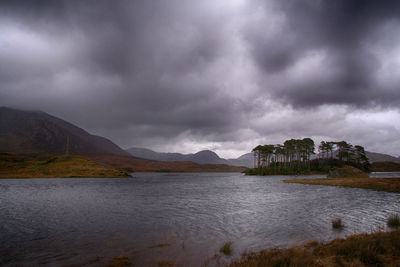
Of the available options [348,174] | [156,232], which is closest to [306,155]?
[348,174]

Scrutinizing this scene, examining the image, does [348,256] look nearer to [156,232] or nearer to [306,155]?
[156,232]

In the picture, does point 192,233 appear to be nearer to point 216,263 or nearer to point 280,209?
point 216,263

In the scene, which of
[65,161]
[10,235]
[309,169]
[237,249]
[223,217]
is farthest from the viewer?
[309,169]

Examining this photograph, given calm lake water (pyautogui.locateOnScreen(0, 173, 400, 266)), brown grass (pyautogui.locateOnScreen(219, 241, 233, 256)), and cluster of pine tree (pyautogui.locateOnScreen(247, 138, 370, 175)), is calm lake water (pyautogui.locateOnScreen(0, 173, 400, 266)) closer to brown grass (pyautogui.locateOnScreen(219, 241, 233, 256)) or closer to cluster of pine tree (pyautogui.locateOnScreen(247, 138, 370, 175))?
brown grass (pyautogui.locateOnScreen(219, 241, 233, 256))

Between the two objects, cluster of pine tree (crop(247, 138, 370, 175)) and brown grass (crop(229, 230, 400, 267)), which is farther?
cluster of pine tree (crop(247, 138, 370, 175))

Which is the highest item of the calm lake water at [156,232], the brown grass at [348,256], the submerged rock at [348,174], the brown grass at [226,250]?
the submerged rock at [348,174]

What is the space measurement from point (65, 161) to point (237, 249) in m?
136

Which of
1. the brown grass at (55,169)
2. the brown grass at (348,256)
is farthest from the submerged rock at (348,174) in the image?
the brown grass at (55,169)

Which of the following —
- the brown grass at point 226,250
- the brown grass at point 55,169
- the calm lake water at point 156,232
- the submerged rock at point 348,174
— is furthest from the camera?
the brown grass at point 55,169

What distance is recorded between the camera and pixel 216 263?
1109cm

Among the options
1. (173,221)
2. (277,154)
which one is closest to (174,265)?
(173,221)

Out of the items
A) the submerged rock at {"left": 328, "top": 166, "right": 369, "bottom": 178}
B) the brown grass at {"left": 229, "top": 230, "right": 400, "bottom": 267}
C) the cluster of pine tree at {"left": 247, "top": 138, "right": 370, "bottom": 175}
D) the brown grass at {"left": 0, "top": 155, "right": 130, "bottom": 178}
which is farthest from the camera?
the cluster of pine tree at {"left": 247, "top": 138, "right": 370, "bottom": 175}

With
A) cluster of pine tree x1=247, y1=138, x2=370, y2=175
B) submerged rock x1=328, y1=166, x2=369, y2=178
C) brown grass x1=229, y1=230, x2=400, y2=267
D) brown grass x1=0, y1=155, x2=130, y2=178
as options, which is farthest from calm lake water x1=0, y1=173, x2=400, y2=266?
cluster of pine tree x1=247, y1=138, x2=370, y2=175

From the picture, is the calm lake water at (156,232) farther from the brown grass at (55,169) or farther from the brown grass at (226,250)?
the brown grass at (55,169)
